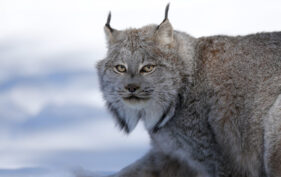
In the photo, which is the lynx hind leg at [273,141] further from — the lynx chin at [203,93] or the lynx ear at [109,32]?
the lynx ear at [109,32]

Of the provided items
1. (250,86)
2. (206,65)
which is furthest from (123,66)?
(250,86)

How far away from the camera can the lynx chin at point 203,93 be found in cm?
640

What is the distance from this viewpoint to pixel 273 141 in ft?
20.4

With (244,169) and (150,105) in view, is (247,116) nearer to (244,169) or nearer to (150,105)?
(244,169)

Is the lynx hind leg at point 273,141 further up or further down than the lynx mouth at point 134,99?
further down

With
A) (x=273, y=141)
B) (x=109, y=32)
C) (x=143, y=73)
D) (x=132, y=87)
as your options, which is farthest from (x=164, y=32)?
(x=273, y=141)

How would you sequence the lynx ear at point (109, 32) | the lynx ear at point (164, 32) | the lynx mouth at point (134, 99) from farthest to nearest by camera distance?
the lynx ear at point (109, 32), the lynx ear at point (164, 32), the lynx mouth at point (134, 99)

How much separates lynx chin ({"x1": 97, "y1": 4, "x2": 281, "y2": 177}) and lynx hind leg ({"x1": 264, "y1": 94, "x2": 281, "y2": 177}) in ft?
0.03

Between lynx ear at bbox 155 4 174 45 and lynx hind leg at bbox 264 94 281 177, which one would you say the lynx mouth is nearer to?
lynx ear at bbox 155 4 174 45

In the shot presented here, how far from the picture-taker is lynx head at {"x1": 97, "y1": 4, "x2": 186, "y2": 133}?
6.42 m

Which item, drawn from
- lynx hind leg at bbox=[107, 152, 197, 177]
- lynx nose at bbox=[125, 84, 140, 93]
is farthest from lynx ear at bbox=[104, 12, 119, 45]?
lynx hind leg at bbox=[107, 152, 197, 177]

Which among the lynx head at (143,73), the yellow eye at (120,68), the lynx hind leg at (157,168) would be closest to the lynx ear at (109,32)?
the lynx head at (143,73)

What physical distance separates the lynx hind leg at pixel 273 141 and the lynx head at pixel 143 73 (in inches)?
42.5

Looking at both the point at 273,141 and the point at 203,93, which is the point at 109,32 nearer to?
the point at 203,93
